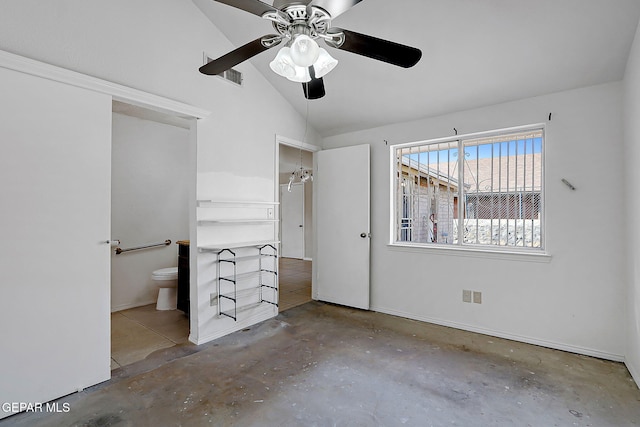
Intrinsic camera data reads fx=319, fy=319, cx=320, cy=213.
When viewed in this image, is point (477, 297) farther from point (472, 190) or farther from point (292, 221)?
point (292, 221)

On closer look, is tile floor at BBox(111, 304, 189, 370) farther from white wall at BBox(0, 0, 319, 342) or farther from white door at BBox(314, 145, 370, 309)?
white door at BBox(314, 145, 370, 309)

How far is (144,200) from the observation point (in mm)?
4121

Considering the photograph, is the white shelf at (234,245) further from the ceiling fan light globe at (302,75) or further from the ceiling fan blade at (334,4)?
the ceiling fan blade at (334,4)

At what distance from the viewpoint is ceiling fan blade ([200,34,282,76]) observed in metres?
1.71

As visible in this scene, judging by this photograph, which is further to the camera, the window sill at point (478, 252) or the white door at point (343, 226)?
the white door at point (343, 226)

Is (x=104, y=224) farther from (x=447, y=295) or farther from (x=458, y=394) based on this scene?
(x=447, y=295)

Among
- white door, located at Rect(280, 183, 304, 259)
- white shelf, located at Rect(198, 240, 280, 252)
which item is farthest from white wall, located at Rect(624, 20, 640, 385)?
white door, located at Rect(280, 183, 304, 259)

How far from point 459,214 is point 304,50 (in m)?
2.51

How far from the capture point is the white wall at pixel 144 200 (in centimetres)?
386

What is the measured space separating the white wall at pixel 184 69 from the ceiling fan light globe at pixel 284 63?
1360mm

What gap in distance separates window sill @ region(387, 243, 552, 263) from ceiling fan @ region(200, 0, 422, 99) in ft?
7.01

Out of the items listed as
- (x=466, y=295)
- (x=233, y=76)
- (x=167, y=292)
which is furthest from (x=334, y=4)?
(x=167, y=292)

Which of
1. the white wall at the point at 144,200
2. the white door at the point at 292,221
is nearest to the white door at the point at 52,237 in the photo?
the white wall at the point at 144,200

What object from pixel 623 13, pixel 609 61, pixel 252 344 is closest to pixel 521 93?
pixel 609 61
